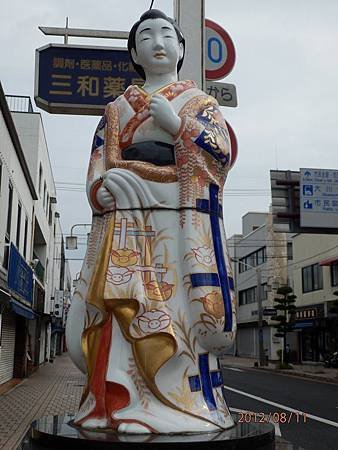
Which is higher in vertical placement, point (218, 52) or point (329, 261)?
point (218, 52)

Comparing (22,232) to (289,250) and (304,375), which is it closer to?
(304,375)

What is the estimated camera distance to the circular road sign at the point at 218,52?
808 cm

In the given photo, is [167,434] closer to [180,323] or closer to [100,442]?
[100,442]

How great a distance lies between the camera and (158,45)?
184 inches

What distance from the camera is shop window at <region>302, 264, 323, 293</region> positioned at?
95.9 feet

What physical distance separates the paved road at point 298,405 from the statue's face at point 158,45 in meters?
3.07

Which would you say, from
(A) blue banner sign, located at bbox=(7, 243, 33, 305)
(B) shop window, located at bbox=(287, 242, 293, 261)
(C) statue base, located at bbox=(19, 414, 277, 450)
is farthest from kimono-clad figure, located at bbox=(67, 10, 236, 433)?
(B) shop window, located at bbox=(287, 242, 293, 261)

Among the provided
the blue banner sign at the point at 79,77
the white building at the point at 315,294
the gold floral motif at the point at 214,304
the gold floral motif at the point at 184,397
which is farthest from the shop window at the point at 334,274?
the gold floral motif at the point at 184,397

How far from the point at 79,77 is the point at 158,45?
198 inches

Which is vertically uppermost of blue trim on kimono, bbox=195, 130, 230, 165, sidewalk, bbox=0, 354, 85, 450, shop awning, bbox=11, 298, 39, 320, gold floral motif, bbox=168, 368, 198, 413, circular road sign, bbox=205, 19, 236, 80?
circular road sign, bbox=205, 19, 236, 80

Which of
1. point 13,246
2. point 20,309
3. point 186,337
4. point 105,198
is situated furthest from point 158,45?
point 20,309

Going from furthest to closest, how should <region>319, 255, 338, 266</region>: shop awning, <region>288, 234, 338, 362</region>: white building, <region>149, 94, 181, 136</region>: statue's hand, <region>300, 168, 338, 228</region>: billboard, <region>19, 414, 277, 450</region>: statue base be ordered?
<region>288, 234, 338, 362</region>: white building → <region>319, 255, 338, 266</region>: shop awning → <region>300, 168, 338, 228</region>: billboard → <region>149, 94, 181, 136</region>: statue's hand → <region>19, 414, 277, 450</region>: statue base

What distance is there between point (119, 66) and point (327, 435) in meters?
6.79

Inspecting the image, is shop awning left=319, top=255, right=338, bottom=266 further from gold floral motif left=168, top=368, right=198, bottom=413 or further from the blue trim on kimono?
gold floral motif left=168, top=368, right=198, bottom=413
